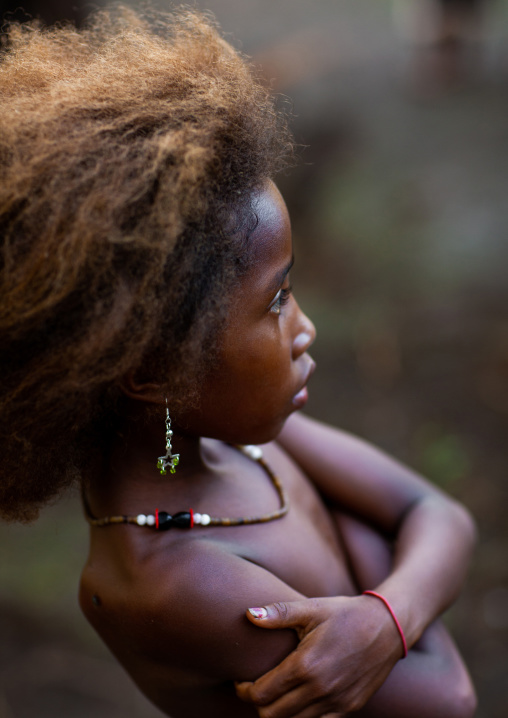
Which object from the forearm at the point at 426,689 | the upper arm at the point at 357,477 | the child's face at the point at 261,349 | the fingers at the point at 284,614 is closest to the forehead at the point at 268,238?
the child's face at the point at 261,349

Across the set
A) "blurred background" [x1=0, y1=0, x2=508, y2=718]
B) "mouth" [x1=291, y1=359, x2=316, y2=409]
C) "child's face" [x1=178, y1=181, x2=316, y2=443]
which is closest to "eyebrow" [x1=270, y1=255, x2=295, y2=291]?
"child's face" [x1=178, y1=181, x2=316, y2=443]

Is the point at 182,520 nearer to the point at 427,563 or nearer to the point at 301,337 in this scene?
the point at 301,337

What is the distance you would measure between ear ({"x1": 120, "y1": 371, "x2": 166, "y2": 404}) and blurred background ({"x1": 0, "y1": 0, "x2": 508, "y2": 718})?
649 mm

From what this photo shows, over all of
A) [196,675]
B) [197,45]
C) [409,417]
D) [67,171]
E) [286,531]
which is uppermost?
[197,45]

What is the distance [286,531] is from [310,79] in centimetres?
564

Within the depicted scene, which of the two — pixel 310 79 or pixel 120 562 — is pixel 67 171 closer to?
pixel 120 562

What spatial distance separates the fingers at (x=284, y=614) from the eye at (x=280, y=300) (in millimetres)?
543

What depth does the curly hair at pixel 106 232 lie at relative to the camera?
108 cm

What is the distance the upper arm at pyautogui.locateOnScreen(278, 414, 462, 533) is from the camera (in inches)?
71.9

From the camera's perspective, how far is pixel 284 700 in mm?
1289

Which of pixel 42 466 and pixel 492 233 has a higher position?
pixel 42 466

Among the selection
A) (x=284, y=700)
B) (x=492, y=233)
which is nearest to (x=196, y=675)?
(x=284, y=700)

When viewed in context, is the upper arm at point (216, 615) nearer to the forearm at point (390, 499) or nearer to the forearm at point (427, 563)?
the forearm at point (427, 563)

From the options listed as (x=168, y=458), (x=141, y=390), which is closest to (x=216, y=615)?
(x=168, y=458)
